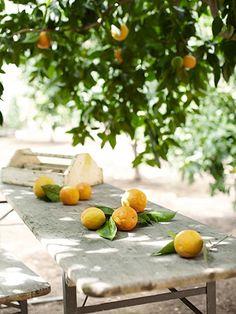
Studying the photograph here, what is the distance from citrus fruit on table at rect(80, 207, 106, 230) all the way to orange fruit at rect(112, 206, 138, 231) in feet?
0.14

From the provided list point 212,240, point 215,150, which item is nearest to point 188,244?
point 212,240

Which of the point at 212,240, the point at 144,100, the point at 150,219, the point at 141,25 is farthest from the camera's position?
the point at 144,100

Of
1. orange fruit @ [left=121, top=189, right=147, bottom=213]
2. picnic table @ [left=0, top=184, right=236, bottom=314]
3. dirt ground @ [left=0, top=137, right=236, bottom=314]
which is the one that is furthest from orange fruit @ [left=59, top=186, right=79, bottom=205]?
dirt ground @ [left=0, top=137, right=236, bottom=314]

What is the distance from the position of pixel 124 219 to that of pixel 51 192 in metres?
0.65

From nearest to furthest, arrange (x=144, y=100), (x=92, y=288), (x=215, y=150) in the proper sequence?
(x=92, y=288)
(x=144, y=100)
(x=215, y=150)

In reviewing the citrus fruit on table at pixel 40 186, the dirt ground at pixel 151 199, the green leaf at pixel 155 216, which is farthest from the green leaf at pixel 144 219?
the dirt ground at pixel 151 199

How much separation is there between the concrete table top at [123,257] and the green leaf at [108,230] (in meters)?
0.02

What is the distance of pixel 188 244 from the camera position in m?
1.46

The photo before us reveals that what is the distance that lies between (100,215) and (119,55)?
5.20 feet

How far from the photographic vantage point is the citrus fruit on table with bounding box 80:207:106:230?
1780mm

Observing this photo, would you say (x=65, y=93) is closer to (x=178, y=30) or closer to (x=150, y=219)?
(x=178, y=30)

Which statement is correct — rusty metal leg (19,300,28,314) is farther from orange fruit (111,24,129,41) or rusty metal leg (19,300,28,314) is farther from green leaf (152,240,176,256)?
orange fruit (111,24,129,41)

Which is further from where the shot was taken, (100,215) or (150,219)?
(150,219)

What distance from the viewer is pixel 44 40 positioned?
2.55 m
